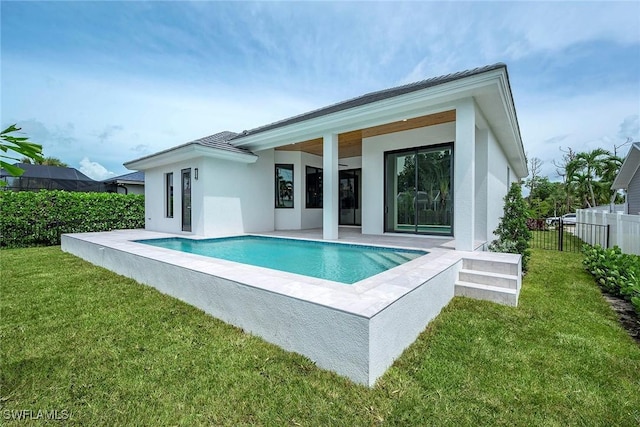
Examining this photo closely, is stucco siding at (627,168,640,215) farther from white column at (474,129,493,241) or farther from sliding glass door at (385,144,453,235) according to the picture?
sliding glass door at (385,144,453,235)

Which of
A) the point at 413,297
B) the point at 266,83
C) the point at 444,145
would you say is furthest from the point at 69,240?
the point at 444,145

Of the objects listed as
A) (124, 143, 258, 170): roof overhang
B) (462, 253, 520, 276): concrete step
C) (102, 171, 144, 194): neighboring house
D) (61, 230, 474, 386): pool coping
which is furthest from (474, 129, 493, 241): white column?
(102, 171, 144, 194): neighboring house

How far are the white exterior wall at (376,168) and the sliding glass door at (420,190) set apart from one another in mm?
202

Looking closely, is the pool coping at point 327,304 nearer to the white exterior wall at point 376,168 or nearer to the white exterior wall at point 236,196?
the white exterior wall at point 376,168

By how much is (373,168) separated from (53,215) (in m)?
13.3

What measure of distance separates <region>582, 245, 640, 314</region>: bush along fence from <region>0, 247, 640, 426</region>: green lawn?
65 centimetres

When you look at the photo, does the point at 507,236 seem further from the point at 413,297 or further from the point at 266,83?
the point at 266,83

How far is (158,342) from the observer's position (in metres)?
3.53

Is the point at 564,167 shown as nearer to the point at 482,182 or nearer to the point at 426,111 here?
the point at 482,182

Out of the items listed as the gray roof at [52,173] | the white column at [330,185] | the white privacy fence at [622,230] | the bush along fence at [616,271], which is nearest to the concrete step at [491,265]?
the bush along fence at [616,271]

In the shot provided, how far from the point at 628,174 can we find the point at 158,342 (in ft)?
79.6

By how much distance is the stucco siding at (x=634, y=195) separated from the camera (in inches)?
634

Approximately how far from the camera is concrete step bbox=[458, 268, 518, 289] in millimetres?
5031

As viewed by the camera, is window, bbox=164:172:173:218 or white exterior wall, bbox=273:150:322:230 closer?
window, bbox=164:172:173:218
